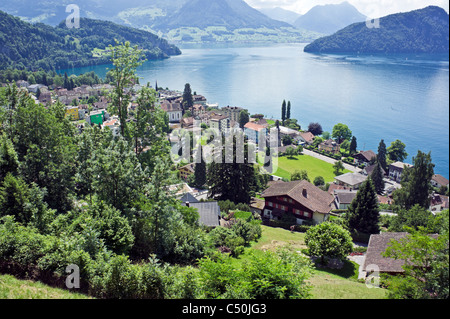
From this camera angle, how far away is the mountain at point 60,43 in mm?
120850

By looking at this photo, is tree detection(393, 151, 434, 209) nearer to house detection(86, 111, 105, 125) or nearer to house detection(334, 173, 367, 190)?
house detection(334, 173, 367, 190)

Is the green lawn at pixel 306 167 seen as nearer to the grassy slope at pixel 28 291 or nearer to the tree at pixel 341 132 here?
the tree at pixel 341 132

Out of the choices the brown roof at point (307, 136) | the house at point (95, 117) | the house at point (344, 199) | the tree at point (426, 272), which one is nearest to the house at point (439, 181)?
the house at point (344, 199)

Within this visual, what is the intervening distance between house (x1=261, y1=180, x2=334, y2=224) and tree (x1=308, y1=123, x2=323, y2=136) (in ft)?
139

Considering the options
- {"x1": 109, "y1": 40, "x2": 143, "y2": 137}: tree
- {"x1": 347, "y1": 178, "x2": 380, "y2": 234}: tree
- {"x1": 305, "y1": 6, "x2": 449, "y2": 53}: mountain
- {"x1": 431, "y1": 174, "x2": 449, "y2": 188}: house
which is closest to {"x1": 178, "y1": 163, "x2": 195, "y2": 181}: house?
{"x1": 347, "y1": 178, "x2": 380, "y2": 234}: tree

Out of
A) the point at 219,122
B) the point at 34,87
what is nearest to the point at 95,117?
the point at 219,122

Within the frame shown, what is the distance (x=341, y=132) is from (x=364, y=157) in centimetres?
897

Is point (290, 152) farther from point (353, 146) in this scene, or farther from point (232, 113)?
point (232, 113)

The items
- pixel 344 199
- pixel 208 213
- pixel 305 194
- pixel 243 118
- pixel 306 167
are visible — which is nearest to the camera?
pixel 208 213

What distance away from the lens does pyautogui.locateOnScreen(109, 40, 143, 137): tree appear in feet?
41.4

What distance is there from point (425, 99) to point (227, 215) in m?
52.8

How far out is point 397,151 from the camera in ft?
181

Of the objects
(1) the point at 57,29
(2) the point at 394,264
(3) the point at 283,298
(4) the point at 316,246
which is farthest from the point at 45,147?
(1) the point at 57,29

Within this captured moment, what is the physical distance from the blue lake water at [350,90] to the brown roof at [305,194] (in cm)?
1510
